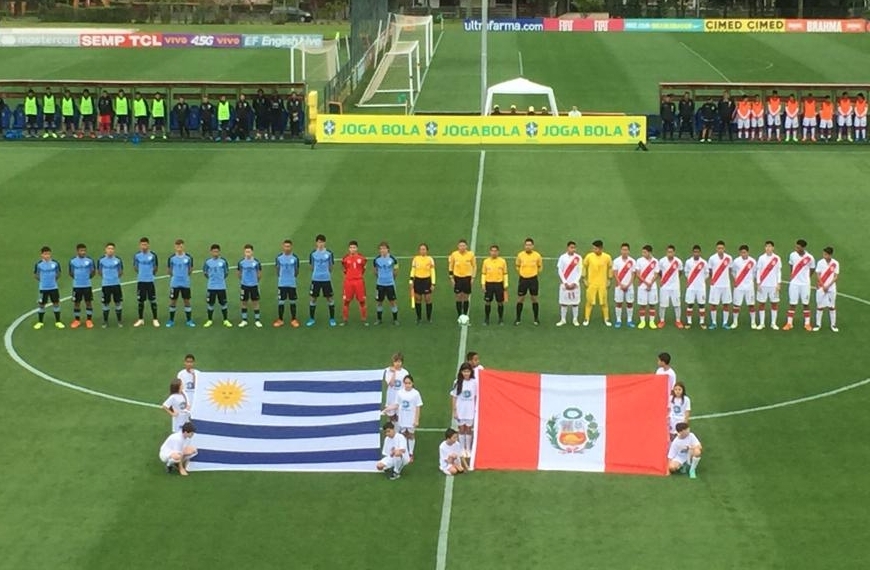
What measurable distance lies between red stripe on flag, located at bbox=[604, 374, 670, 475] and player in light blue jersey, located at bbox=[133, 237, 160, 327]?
10249mm

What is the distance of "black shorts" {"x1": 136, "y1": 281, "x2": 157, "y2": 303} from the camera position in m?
26.0

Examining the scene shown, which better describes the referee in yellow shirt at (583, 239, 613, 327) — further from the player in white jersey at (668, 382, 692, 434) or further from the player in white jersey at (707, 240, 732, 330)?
the player in white jersey at (668, 382, 692, 434)

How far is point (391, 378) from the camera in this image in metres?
19.6

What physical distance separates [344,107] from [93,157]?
13.0m

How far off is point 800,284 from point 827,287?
0.47 metres

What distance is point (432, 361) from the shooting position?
23750 mm

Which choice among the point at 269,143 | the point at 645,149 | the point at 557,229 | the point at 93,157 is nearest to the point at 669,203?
the point at 557,229

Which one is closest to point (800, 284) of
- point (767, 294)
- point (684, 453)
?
point (767, 294)

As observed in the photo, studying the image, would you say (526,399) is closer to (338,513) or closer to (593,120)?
(338,513)

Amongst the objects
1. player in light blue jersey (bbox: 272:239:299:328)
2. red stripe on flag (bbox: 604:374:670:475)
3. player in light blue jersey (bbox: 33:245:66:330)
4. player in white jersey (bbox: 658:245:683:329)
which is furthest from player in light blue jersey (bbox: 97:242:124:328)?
red stripe on flag (bbox: 604:374:670:475)

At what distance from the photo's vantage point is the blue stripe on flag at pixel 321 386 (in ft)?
64.5

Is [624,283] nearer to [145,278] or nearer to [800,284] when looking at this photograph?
[800,284]

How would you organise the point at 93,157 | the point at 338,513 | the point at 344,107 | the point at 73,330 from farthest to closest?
the point at 344,107, the point at 93,157, the point at 73,330, the point at 338,513

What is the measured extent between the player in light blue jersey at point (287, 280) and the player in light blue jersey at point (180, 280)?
1594 millimetres
